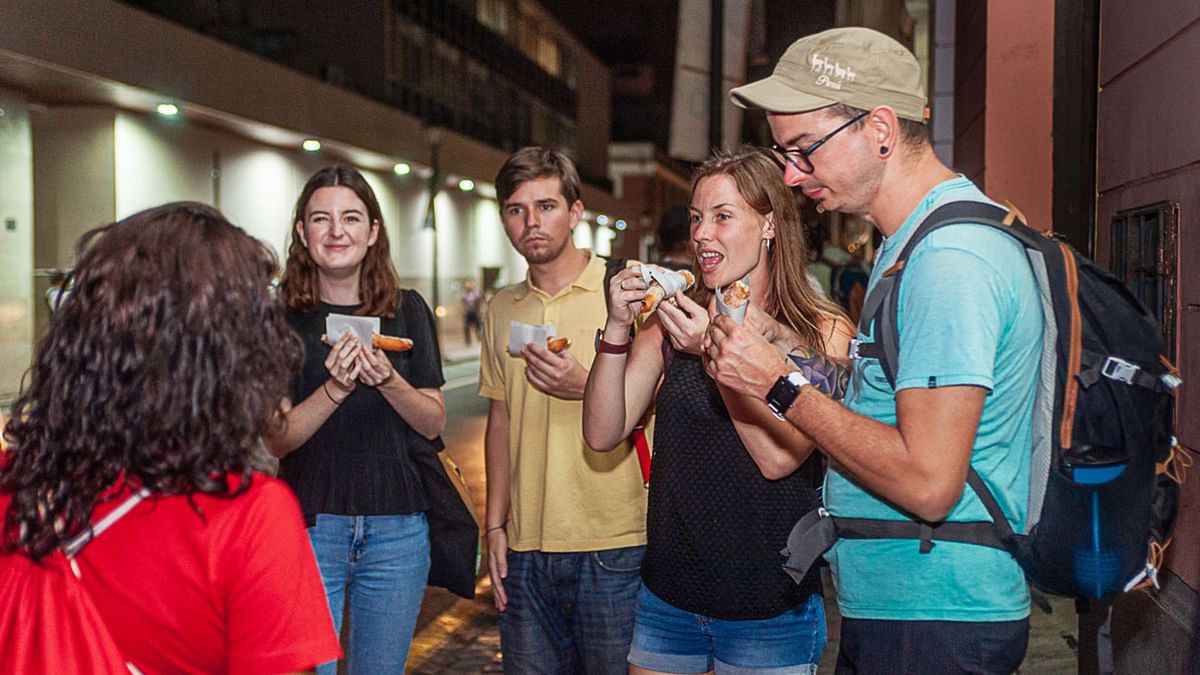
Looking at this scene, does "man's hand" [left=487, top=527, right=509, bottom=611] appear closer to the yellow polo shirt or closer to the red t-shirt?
the yellow polo shirt

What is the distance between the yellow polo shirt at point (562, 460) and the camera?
12.4 feet

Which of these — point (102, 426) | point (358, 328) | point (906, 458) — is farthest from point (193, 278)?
point (358, 328)

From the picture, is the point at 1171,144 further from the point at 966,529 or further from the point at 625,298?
the point at 966,529

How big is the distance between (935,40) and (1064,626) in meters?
6.77

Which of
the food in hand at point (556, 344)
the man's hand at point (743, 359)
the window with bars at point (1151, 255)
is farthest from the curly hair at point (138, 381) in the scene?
the window with bars at point (1151, 255)

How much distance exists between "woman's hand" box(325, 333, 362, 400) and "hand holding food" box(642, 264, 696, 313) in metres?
0.96

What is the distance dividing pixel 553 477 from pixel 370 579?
704 mm

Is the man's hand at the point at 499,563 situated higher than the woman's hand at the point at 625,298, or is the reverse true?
the woman's hand at the point at 625,298

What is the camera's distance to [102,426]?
5.63ft

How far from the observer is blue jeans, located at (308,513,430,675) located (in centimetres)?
367

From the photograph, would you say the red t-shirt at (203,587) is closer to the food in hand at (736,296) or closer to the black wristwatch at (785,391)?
the black wristwatch at (785,391)

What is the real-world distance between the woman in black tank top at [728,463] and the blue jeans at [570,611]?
0.49 metres

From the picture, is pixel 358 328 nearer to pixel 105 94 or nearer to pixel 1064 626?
pixel 1064 626

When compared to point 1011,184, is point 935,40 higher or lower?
higher
